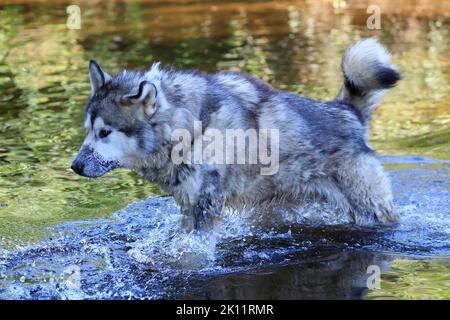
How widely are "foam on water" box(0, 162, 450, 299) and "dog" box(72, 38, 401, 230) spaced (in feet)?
0.90

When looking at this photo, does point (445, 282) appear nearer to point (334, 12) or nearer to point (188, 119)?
point (188, 119)

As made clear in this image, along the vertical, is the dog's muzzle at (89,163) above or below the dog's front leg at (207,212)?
above

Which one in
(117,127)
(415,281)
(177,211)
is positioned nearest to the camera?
(415,281)

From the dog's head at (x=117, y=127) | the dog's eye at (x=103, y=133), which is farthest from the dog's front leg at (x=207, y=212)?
the dog's eye at (x=103, y=133)

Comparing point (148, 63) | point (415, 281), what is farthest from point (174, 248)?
point (148, 63)

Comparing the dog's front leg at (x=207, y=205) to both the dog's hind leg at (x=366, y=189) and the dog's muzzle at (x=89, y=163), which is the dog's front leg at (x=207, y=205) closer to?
the dog's muzzle at (x=89, y=163)

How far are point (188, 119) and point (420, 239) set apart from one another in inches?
87.7

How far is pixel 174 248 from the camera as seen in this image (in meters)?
6.91

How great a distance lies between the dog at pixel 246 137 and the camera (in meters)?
6.39

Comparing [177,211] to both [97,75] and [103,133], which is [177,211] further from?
[97,75]

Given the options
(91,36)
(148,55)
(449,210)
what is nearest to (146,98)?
(449,210)

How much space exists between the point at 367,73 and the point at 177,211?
219 centimetres

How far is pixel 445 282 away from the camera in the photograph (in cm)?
616

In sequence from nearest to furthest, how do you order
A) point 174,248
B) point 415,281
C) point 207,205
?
1. point 415,281
2. point 207,205
3. point 174,248
